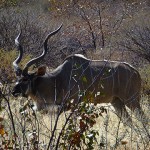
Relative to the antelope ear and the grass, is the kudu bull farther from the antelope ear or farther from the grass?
the grass

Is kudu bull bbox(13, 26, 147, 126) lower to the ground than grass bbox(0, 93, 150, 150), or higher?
higher

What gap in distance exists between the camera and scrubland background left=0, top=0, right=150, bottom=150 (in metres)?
4.43

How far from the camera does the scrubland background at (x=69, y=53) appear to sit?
4.43 m

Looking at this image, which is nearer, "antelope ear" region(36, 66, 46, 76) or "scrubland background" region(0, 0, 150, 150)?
"scrubland background" region(0, 0, 150, 150)

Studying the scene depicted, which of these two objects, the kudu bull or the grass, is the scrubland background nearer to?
the grass

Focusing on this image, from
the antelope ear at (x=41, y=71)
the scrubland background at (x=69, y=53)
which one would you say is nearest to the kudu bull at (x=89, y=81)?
the antelope ear at (x=41, y=71)

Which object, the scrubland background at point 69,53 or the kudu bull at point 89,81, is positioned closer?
the scrubland background at point 69,53

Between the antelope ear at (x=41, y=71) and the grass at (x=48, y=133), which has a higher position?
the antelope ear at (x=41, y=71)

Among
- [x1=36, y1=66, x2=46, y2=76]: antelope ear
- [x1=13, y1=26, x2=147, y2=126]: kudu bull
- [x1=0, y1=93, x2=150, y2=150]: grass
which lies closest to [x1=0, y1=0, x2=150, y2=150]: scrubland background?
[x1=0, y1=93, x2=150, y2=150]: grass

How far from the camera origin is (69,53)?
58.3 feet

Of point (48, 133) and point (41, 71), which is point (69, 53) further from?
point (48, 133)

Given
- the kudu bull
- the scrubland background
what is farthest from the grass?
the kudu bull

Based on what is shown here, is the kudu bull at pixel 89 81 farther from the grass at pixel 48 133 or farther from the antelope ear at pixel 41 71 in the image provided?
the grass at pixel 48 133

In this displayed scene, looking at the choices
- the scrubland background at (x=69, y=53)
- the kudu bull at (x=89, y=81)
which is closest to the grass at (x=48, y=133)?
the scrubland background at (x=69, y=53)
